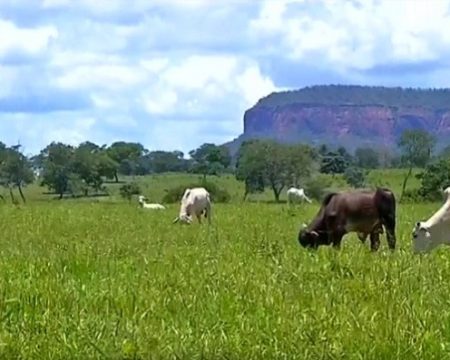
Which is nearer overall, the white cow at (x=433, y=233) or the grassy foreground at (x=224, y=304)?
the grassy foreground at (x=224, y=304)

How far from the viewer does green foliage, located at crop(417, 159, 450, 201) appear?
5533 cm

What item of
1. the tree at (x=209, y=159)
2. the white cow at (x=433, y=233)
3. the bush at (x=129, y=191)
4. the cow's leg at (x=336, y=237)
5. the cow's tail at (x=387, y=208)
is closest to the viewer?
the white cow at (x=433, y=233)

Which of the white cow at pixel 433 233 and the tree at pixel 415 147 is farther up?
the tree at pixel 415 147

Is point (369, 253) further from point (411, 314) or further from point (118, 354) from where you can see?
point (118, 354)

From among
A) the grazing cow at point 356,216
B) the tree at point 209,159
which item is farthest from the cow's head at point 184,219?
the tree at point 209,159

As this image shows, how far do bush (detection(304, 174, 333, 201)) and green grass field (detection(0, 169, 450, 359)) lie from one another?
57.3m

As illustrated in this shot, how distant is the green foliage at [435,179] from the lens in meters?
55.3

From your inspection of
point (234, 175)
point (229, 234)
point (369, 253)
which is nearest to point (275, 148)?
point (234, 175)

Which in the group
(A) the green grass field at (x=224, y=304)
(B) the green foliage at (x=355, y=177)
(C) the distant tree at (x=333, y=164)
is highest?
(C) the distant tree at (x=333, y=164)

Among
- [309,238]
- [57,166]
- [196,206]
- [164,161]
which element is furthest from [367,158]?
[309,238]

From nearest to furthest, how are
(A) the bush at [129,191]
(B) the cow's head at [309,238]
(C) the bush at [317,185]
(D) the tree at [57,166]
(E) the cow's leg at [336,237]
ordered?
(B) the cow's head at [309,238]
(E) the cow's leg at [336,237]
(C) the bush at [317,185]
(A) the bush at [129,191]
(D) the tree at [57,166]

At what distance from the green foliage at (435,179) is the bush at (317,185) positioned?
8.67 metres

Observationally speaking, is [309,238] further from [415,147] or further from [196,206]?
[415,147]

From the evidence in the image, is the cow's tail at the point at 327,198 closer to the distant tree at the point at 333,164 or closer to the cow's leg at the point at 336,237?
the cow's leg at the point at 336,237
